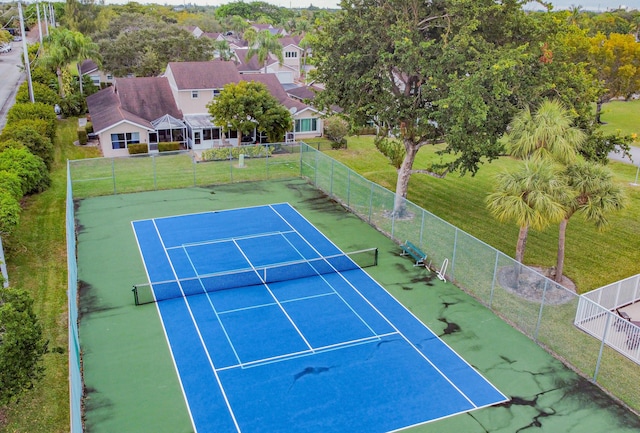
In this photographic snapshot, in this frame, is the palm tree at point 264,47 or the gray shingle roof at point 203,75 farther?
the palm tree at point 264,47

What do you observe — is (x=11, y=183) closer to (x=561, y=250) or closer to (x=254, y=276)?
(x=254, y=276)

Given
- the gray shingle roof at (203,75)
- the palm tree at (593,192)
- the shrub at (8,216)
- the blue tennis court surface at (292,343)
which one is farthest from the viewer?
the gray shingle roof at (203,75)

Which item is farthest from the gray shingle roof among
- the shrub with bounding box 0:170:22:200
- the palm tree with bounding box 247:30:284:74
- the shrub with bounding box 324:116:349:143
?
the palm tree with bounding box 247:30:284:74

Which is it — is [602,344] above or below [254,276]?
above

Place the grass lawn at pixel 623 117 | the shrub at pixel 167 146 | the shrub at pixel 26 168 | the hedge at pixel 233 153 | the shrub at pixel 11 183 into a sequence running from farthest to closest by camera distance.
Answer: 1. the grass lawn at pixel 623 117
2. the shrub at pixel 167 146
3. the hedge at pixel 233 153
4. the shrub at pixel 26 168
5. the shrub at pixel 11 183

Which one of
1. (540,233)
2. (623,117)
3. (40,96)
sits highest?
(40,96)

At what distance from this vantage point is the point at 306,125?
46062 millimetres

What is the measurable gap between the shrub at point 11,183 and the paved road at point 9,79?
70.7 feet

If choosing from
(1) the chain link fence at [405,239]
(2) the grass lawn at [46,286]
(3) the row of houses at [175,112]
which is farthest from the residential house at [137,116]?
(2) the grass lawn at [46,286]

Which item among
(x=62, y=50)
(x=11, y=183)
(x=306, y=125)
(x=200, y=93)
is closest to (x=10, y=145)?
(x=11, y=183)

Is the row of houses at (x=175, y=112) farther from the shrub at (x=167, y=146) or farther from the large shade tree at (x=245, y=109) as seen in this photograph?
the large shade tree at (x=245, y=109)

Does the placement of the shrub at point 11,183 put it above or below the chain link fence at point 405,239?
above

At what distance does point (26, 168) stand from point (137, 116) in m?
14.9

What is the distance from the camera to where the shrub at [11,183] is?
79.6ft
